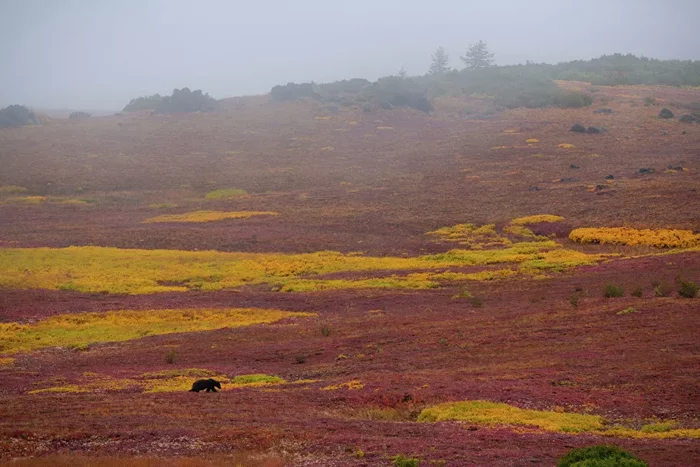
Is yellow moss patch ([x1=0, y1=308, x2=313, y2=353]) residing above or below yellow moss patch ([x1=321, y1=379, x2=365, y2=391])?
below

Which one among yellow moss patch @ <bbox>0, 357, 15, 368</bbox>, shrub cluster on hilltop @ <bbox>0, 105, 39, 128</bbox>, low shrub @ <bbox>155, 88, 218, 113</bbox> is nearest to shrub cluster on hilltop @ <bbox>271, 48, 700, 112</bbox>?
low shrub @ <bbox>155, 88, 218, 113</bbox>

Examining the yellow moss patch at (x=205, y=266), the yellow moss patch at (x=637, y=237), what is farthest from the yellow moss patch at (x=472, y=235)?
the yellow moss patch at (x=637, y=237)

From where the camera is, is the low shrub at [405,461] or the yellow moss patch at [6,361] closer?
the low shrub at [405,461]

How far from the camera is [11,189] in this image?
79625 mm

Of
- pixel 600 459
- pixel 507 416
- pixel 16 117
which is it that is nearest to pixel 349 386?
pixel 507 416

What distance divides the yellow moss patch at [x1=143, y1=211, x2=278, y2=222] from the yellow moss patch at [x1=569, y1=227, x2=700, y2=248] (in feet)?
91.1

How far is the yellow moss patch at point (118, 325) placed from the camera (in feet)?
102

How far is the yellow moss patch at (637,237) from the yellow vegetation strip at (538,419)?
3174 cm

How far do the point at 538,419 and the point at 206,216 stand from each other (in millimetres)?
53586

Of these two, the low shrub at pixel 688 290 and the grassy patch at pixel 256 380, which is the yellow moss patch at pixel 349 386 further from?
the low shrub at pixel 688 290

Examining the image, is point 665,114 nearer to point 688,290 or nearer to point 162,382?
point 688,290

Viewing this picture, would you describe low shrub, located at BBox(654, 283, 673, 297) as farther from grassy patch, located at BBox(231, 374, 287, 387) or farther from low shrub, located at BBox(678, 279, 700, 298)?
grassy patch, located at BBox(231, 374, 287, 387)

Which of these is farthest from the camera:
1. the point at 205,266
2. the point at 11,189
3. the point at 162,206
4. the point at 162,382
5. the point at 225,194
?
the point at 11,189

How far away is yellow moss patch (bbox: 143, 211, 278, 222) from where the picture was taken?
66000mm
